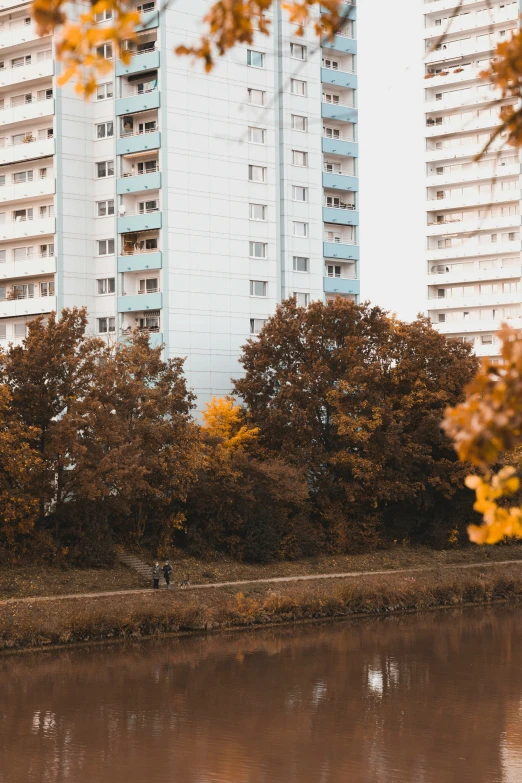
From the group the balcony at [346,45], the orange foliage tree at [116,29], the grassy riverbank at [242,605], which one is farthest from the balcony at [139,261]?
the orange foliage tree at [116,29]

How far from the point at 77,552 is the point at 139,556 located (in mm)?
3810

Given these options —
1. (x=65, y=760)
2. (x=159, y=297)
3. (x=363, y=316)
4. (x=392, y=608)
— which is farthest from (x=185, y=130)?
(x=65, y=760)

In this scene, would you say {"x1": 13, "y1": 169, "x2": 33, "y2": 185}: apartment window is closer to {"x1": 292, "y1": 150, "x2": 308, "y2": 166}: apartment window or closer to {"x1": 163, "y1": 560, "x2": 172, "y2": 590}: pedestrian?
{"x1": 292, "y1": 150, "x2": 308, "y2": 166}: apartment window

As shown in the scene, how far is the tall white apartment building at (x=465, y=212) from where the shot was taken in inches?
4195

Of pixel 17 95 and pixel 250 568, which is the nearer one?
pixel 250 568

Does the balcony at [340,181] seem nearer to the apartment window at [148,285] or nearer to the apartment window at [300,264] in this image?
the apartment window at [300,264]

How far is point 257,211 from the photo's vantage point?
77125mm

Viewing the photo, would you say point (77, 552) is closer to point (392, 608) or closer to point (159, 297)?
point (392, 608)

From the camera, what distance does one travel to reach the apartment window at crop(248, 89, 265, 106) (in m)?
76.2

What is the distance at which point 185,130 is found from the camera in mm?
73062

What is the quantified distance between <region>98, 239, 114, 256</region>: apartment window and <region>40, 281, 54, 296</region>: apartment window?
3.63 m

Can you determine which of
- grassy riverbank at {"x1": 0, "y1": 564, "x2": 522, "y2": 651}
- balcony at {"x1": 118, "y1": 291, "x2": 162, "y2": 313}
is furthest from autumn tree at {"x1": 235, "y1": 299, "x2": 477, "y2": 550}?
balcony at {"x1": 118, "y1": 291, "x2": 162, "y2": 313}

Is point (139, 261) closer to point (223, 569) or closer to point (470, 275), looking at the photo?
point (223, 569)

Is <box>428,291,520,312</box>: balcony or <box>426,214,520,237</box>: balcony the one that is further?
<box>426,214,520,237</box>: balcony
